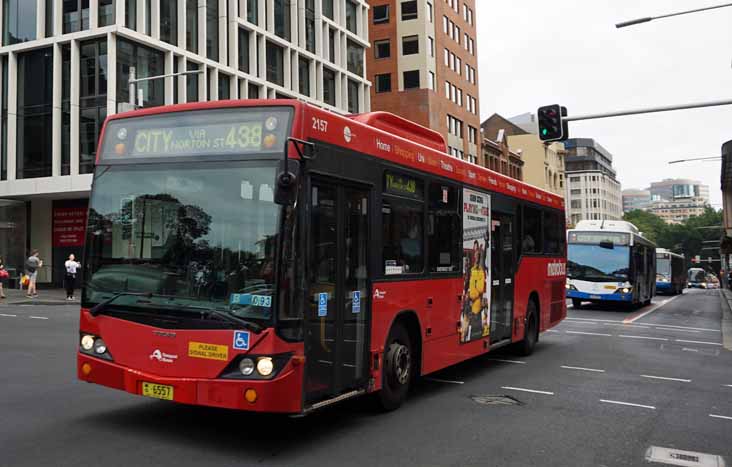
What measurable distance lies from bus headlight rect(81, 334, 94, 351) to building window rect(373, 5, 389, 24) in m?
58.1

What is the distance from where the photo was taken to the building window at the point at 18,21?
34500 millimetres

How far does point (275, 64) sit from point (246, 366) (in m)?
38.7

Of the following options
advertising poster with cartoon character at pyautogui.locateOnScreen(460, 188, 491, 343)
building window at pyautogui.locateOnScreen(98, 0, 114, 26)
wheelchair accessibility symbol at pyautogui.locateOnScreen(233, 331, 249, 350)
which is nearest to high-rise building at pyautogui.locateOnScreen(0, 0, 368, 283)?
building window at pyautogui.locateOnScreen(98, 0, 114, 26)

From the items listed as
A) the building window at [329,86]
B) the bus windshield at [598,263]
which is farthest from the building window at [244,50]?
the bus windshield at [598,263]

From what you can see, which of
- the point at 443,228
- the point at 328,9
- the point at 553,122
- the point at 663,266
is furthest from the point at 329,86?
the point at 443,228

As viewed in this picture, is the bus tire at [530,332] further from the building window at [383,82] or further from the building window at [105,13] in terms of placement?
the building window at [383,82]

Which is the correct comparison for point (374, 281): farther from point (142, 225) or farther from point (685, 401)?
point (685, 401)

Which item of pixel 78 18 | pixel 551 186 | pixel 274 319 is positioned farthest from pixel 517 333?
pixel 551 186

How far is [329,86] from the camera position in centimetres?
4844

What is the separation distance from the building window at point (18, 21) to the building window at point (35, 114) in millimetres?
921

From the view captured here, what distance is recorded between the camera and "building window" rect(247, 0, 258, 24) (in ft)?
132

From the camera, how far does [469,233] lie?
10.2 metres

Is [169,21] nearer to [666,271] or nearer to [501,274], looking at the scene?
[501,274]

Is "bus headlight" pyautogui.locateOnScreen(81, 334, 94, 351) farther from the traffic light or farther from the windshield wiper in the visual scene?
the traffic light
